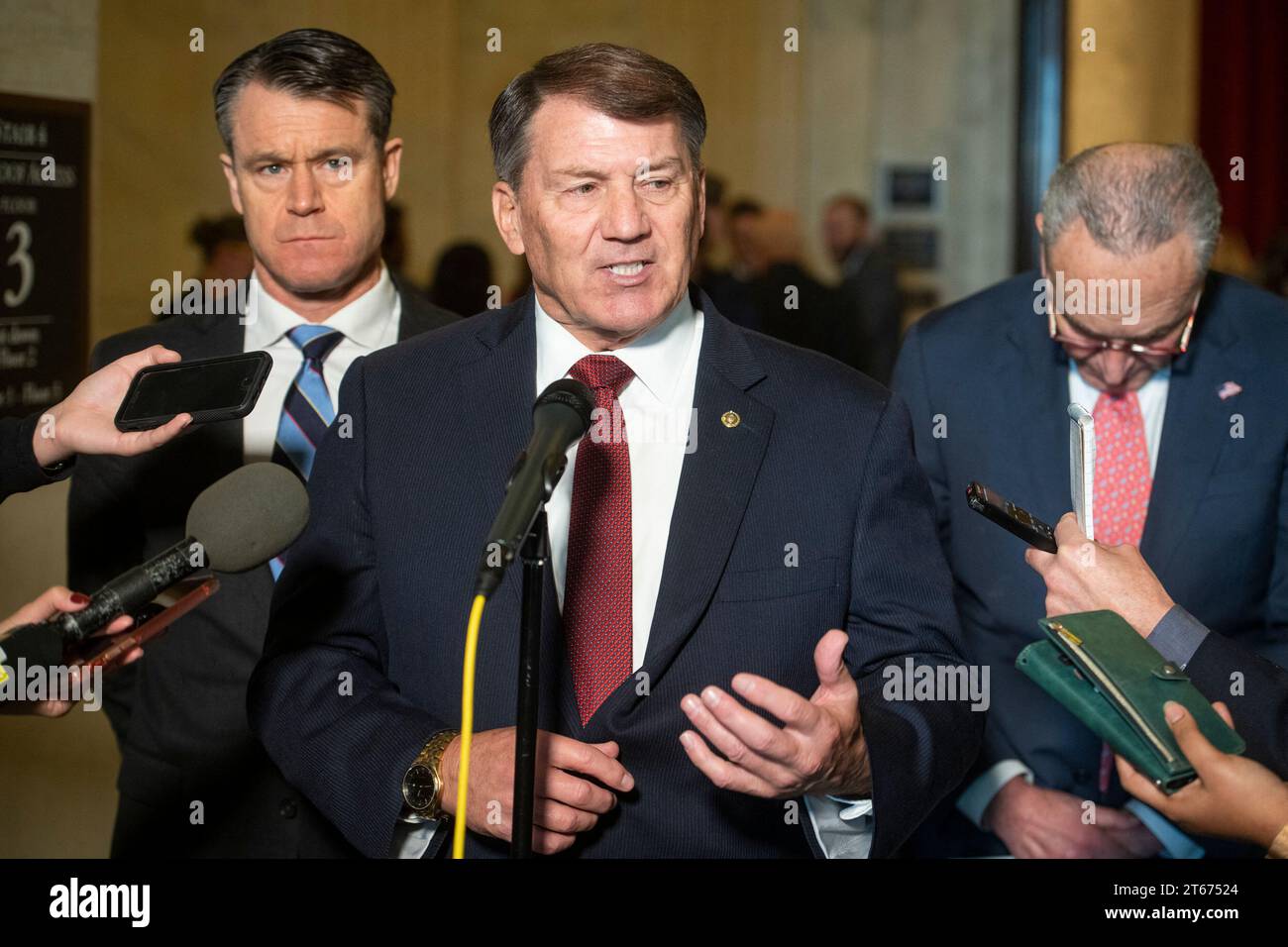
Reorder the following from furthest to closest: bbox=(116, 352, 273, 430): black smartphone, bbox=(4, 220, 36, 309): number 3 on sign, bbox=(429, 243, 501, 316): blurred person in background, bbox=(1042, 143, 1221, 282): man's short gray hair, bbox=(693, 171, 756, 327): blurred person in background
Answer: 1. bbox=(693, 171, 756, 327): blurred person in background
2. bbox=(429, 243, 501, 316): blurred person in background
3. bbox=(4, 220, 36, 309): number 3 on sign
4. bbox=(1042, 143, 1221, 282): man's short gray hair
5. bbox=(116, 352, 273, 430): black smartphone

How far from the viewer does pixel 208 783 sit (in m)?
2.32

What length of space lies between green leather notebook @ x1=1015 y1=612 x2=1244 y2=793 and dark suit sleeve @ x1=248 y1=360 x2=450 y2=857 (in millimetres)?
791

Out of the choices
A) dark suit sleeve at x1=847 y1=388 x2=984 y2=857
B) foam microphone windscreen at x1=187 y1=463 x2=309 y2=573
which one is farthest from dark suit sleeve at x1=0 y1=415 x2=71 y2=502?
dark suit sleeve at x1=847 y1=388 x2=984 y2=857

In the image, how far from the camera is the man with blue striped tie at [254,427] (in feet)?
7.57

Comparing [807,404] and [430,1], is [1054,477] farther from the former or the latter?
[430,1]

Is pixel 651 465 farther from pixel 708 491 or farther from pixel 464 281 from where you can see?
pixel 464 281

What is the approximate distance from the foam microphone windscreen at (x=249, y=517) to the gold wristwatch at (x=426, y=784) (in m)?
0.32

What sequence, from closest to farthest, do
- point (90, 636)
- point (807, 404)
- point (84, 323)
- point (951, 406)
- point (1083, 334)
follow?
point (90, 636) < point (807, 404) < point (1083, 334) < point (951, 406) < point (84, 323)

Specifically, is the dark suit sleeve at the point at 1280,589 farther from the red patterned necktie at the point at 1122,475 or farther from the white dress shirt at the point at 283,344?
the white dress shirt at the point at 283,344

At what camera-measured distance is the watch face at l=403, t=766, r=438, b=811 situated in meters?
1.75

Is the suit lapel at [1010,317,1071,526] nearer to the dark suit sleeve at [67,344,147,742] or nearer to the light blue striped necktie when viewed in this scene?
the light blue striped necktie

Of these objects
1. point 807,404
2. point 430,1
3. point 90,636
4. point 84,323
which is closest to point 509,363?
point 807,404

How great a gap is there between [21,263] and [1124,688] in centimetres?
251

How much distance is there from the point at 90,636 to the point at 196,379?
0.43m
